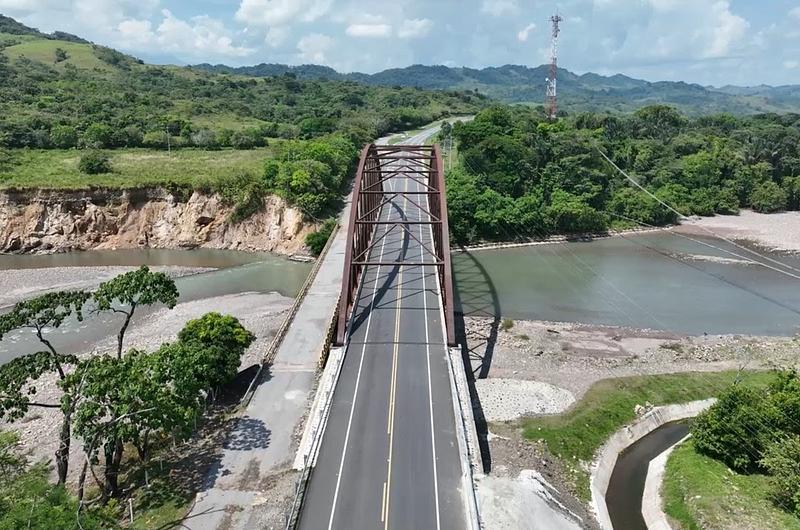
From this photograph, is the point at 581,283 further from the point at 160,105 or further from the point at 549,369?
the point at 160,105

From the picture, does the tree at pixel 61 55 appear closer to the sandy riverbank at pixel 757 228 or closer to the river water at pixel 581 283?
the river water at pixel 581 283

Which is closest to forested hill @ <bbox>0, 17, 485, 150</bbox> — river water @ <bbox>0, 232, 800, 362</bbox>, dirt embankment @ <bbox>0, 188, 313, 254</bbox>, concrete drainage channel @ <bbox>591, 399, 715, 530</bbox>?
dirt embankment @ <bbox>0, 188, 313, 254</bbox>

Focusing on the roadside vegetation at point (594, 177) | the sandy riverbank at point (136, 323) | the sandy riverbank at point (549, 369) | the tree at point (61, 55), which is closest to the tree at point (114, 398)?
the sandy riverbank at point (136, 323)

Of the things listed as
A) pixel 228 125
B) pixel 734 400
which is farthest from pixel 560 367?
pixel 228 125

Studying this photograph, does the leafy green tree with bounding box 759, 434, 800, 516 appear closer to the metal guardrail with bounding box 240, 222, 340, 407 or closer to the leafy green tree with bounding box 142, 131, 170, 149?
the metal guardrail with bounding box 240, 222, 340, 407

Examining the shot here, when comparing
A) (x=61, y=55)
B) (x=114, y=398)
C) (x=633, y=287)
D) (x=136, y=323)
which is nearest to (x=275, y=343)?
(x=114, y=398)

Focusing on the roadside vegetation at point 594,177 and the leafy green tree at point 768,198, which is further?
the leafy green tree at point 768,198
